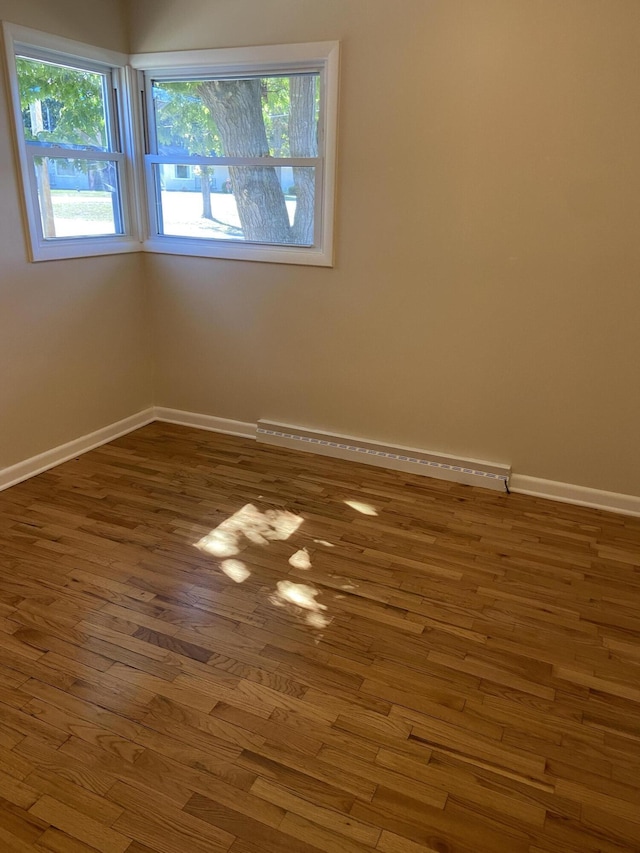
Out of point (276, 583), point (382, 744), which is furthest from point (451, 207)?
point (382, 744)

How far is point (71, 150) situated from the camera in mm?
3471

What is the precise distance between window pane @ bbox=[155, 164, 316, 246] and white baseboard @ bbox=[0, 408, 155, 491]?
1.23 meters

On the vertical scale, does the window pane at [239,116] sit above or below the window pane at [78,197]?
Answer: above

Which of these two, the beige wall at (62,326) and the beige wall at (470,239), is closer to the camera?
the beige wall at (470,239)

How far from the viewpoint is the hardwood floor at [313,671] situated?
5.42 ft

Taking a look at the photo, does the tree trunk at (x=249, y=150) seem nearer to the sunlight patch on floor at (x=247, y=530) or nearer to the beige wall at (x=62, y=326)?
the beige wall at (x=62, y=326)

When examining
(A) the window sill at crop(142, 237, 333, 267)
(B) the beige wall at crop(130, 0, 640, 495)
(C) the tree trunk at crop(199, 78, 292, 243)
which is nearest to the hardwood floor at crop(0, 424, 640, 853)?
(B) the beige wall at crop(130, 0, 640, 495)

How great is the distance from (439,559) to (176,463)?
1.66 metres

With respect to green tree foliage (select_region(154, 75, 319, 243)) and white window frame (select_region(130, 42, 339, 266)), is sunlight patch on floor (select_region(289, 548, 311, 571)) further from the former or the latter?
green tree foliage (select_region(154, 75, 319, 243))

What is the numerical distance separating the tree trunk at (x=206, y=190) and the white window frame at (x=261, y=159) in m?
0.06

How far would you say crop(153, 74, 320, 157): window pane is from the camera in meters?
3.47

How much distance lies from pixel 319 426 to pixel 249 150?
64.6 inches

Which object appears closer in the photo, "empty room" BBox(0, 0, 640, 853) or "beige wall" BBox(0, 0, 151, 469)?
"empty room" BBox(0, 0, 640, 853)

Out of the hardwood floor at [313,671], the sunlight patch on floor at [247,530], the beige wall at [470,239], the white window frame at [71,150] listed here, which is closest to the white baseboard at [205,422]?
Answer: the beige wall at [470,239]
